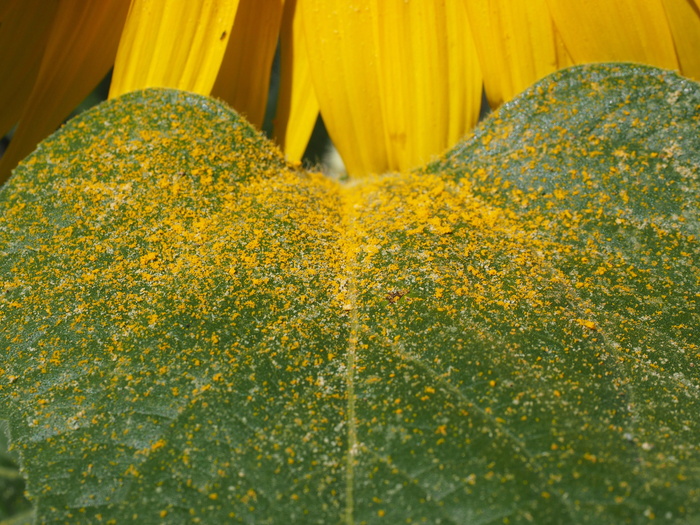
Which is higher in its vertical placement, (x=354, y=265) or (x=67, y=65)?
(x=67, y=65)

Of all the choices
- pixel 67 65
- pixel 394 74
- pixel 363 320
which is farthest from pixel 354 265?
pixel 67 65

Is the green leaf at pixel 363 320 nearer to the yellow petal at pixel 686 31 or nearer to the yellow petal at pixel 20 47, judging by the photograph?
the yellow petal at pixel 686 31

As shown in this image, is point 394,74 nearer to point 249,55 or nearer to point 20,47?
point 249,55

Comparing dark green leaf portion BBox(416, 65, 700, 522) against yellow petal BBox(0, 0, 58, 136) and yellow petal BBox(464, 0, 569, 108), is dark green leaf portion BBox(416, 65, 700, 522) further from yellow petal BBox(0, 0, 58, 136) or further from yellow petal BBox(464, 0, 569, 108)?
yellow petal BBox(0, 0, 58, 136)

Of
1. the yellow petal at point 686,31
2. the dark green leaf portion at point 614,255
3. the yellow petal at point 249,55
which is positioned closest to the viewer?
the dark green leaf portion at point 614,255

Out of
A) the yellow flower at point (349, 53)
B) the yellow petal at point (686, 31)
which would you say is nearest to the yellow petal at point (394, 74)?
the yellow flower at point (349, 53)

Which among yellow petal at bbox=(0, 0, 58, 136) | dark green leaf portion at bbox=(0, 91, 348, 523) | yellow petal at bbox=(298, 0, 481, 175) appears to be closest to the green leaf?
dark green leaf portion at bbox=(0, 91, 348, 523)
